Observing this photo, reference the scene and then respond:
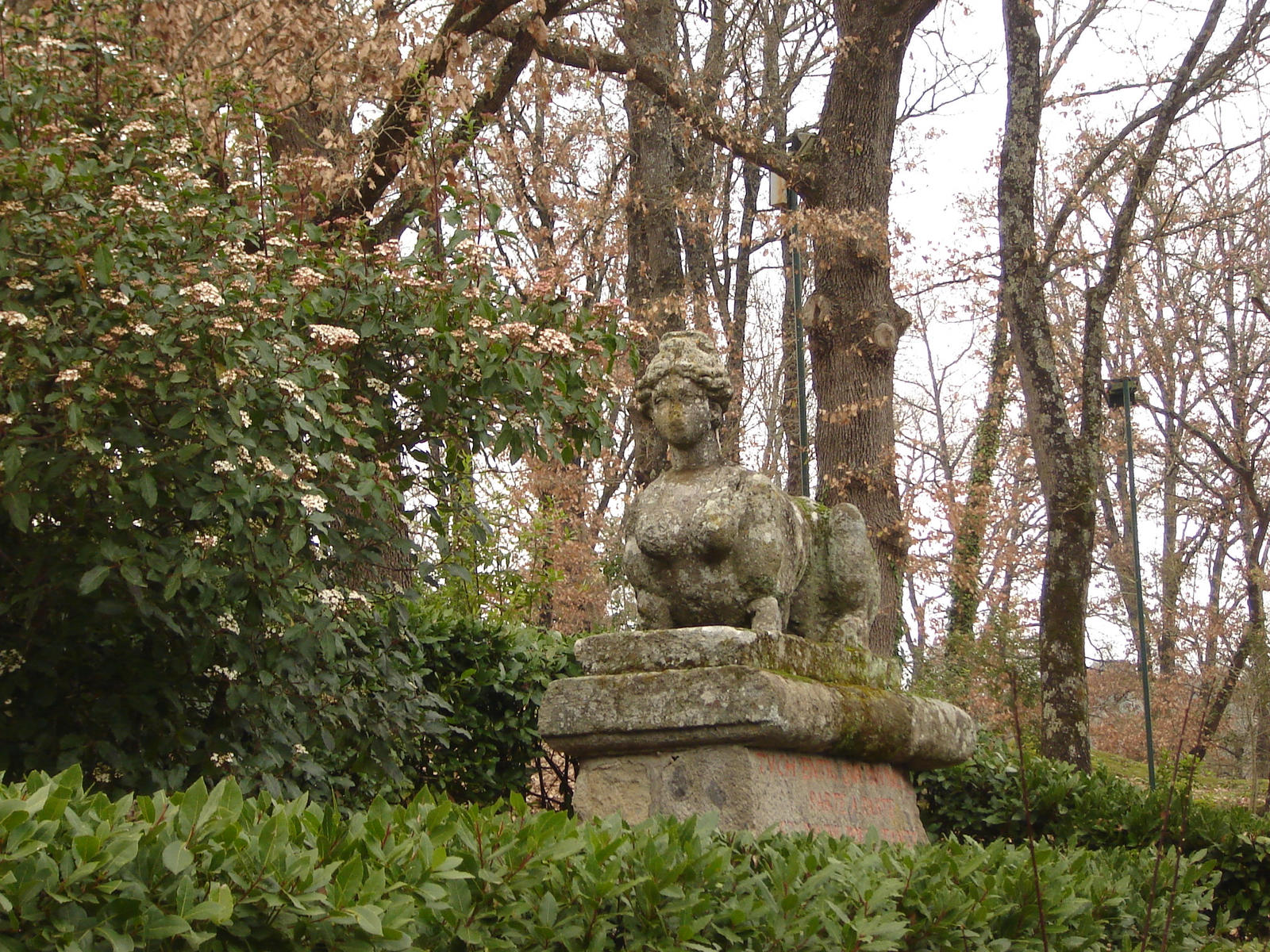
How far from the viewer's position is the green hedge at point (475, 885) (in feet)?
8.15

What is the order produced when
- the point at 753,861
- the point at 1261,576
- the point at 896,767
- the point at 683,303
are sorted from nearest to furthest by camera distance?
the point at 753,861 < the point at 896,767 < the point at 683,303 < the point at 1261,576

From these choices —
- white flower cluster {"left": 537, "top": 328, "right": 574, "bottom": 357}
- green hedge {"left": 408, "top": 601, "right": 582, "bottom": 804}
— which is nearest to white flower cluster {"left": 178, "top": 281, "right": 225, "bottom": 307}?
white flower cluster {"left": 537, "top": 328, "right": 574, "bottom": 357}

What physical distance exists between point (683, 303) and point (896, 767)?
28.0 ft

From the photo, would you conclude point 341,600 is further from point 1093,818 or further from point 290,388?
point 1093,818

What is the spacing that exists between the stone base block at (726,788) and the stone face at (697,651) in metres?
0.31

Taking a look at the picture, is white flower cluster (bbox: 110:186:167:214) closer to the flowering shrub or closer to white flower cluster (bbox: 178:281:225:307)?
the flowering shrub

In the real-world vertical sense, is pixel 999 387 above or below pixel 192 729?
above

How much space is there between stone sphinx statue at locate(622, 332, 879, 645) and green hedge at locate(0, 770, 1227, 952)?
110 cm

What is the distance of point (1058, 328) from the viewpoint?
23438 mm

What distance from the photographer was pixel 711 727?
14.5 feet

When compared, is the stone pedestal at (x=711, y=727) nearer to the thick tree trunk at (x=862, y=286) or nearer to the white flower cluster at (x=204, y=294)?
the white flower cluster at (x=204, y=294)

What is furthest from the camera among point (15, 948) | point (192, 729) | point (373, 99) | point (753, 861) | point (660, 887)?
point (373, 99)

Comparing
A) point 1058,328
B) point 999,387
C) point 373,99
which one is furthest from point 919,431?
point 373,99

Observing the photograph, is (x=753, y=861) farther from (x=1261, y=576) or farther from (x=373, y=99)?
(x=1261, y=576)
